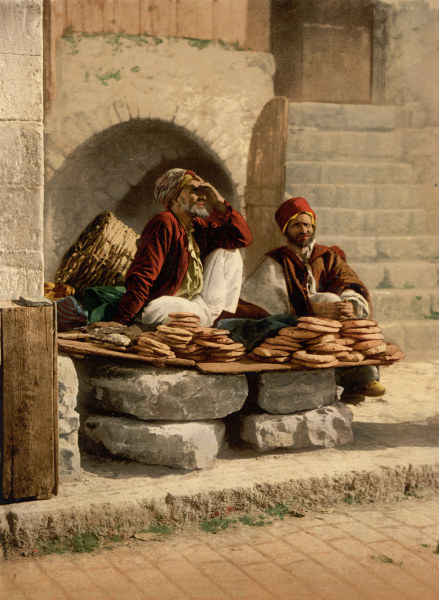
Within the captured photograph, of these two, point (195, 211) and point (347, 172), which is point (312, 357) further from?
point (347, 172)

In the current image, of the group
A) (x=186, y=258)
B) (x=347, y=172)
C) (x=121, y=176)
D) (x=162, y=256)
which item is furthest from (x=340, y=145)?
(x=162, y=256)

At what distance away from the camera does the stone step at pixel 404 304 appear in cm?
873

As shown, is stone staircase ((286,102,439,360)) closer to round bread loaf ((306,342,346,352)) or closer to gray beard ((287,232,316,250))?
gray beard ((287,232,316,250))

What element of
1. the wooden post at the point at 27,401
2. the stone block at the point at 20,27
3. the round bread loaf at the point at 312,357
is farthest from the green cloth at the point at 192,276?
the stone block at the point at 20,27

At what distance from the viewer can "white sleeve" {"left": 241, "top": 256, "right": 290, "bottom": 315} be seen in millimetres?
5828

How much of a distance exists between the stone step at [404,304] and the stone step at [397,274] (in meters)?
0.09

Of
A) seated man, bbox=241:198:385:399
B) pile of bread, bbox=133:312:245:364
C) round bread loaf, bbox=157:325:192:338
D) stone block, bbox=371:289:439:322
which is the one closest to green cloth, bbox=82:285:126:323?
pile of bread, bbox=133:312:245:364

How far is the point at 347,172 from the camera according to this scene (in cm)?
936

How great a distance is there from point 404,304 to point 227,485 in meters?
4.74

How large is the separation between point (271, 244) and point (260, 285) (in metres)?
2.63

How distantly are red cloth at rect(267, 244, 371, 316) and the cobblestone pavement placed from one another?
1672mm

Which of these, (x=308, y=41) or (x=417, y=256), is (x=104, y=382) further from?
(x=308, y=41)

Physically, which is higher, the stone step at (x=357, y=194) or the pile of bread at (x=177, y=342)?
the stone step at (x=357, y=194)

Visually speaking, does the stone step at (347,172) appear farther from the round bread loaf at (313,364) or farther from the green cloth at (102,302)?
the round bread loaf at (313,364)
